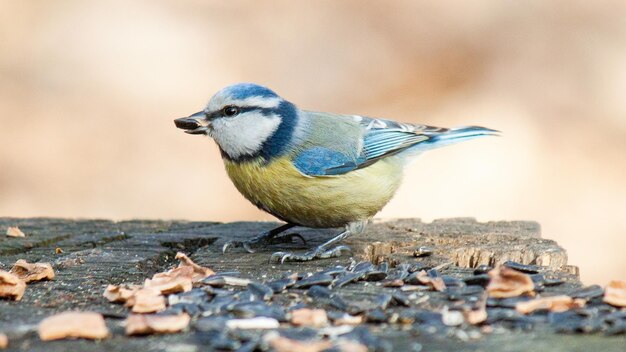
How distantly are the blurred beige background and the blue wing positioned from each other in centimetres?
241

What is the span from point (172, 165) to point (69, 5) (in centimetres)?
204

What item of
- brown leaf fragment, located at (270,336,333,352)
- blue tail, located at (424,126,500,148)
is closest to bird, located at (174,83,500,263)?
blue tail, located at (424,126,500,148)

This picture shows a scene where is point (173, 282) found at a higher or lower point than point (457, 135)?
lower

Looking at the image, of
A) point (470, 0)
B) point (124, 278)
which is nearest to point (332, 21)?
point (470, 0)

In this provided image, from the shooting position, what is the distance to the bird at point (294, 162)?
12.8 ft

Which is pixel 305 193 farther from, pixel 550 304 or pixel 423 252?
pixel 550 304

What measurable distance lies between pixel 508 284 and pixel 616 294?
0.33 metres

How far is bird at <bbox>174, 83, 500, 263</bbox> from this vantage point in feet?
12.8

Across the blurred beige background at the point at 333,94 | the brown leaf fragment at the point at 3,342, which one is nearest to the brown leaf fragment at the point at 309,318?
the brown leaf fragment at the point at 3,342

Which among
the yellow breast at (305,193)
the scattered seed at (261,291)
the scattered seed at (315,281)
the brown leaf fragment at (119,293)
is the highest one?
the yellow breast at (305,193)

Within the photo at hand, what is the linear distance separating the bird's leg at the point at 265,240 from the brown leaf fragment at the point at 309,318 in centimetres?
123

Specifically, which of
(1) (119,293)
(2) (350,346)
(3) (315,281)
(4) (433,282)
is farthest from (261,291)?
(2) (350,346)

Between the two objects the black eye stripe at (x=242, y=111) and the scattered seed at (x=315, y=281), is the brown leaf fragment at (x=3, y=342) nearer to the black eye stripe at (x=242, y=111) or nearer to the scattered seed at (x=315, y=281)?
the scattered seed at (x=315, y=281)

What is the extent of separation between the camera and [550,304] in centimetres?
261
